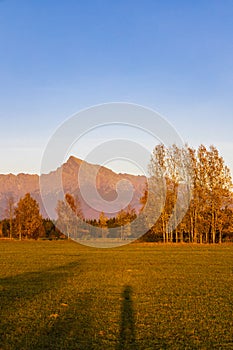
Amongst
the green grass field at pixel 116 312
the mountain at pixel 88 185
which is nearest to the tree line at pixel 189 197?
the mountain at pixel 88 185

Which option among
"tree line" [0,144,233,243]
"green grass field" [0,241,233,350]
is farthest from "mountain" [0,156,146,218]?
"green grass field" [0,241,233,350]

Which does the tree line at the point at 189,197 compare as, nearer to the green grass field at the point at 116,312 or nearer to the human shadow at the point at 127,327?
the green grass field at the point at 116,312

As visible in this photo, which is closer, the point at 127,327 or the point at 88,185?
the point at 127,327

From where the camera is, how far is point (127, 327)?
10.7 m

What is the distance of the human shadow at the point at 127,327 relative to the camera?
29.8ft

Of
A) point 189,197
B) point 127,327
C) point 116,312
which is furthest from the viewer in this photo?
point 189,197

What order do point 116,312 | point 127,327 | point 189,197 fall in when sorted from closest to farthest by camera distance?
point 127,327, point 116,312, point 189,197

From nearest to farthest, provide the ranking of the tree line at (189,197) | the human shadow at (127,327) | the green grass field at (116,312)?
1. the human shadow at (127,327)
2. the green grass field at (116,312)
3. the tree line at (189,197)

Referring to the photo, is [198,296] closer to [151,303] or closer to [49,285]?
[151,303]

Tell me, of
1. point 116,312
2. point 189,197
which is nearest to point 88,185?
point 189,197

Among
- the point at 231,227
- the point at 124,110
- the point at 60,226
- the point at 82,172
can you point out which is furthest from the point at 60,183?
the point at 231,227

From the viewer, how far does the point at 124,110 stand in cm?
6231

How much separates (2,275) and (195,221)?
44771 millimetres

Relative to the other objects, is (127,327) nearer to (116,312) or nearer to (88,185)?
(116,312)
